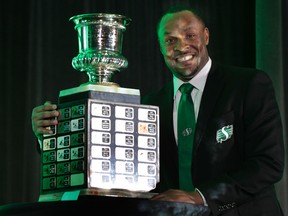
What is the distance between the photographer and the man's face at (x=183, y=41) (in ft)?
9.06

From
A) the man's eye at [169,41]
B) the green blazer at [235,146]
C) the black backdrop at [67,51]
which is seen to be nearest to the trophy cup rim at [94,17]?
the man's eye at [169,41]

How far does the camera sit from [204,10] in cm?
438

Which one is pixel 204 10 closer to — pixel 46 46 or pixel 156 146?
pixel 46 46

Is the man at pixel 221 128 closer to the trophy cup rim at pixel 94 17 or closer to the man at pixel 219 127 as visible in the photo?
the man at pixel 219 127

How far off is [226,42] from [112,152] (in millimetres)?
2270

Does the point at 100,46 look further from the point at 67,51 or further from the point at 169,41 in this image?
the point at 67,51

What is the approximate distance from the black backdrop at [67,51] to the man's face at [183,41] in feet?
3.93

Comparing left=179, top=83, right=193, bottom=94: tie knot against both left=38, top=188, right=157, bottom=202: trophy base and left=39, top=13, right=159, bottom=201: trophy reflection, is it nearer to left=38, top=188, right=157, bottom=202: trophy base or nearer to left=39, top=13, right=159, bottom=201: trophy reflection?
left=39, top=13, right=159, bottom=201: trophy reflection

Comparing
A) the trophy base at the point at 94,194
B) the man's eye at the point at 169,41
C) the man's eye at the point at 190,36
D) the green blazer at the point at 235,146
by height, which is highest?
the man's eye at the point at 190,36

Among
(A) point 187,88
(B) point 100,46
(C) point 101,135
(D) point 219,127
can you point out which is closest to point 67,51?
(A) point 187,88

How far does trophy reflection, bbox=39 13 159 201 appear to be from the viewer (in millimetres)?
2213

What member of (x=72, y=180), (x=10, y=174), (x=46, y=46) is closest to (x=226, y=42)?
(x=46, y=46)

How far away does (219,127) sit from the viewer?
105 inches

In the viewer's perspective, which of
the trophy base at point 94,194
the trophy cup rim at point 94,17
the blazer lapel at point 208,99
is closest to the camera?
the trophy base at point 94,194
